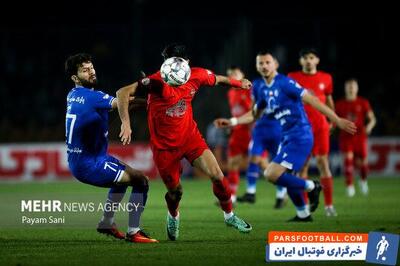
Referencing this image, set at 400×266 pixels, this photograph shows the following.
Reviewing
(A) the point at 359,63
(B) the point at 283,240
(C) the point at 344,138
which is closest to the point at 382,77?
(A) the point at 359,63

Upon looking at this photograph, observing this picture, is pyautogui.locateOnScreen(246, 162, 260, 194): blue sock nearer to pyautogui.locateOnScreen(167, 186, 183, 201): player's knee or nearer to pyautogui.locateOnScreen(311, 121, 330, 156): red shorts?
pyautogui.locateOnScreen(311, 121, 330, 156): red shorts

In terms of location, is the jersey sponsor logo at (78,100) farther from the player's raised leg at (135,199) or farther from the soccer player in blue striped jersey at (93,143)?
the player's raised leg at (135,199)

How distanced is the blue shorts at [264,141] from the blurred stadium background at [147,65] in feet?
24.6

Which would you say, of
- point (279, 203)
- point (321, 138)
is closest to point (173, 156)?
point (321, 138)

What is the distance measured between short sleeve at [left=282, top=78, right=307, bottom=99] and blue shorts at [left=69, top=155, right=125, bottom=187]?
270 centimetres

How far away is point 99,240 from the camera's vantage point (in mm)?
10656

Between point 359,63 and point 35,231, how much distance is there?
18.3 m

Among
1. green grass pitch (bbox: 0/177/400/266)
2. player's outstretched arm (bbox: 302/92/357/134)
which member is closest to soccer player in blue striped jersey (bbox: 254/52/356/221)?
player's outstretched arm (bbox: 302/92/357/134)

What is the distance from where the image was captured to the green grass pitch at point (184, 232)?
9.10 meters

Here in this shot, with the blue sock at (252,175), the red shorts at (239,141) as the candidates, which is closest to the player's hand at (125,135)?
the blue sock at (252,175)

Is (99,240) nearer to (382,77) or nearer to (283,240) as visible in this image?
(283,240)

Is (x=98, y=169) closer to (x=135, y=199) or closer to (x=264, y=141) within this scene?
(x=135, y=199)

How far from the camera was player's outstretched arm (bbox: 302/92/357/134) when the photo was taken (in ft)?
34.2

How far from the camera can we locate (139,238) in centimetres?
1030
